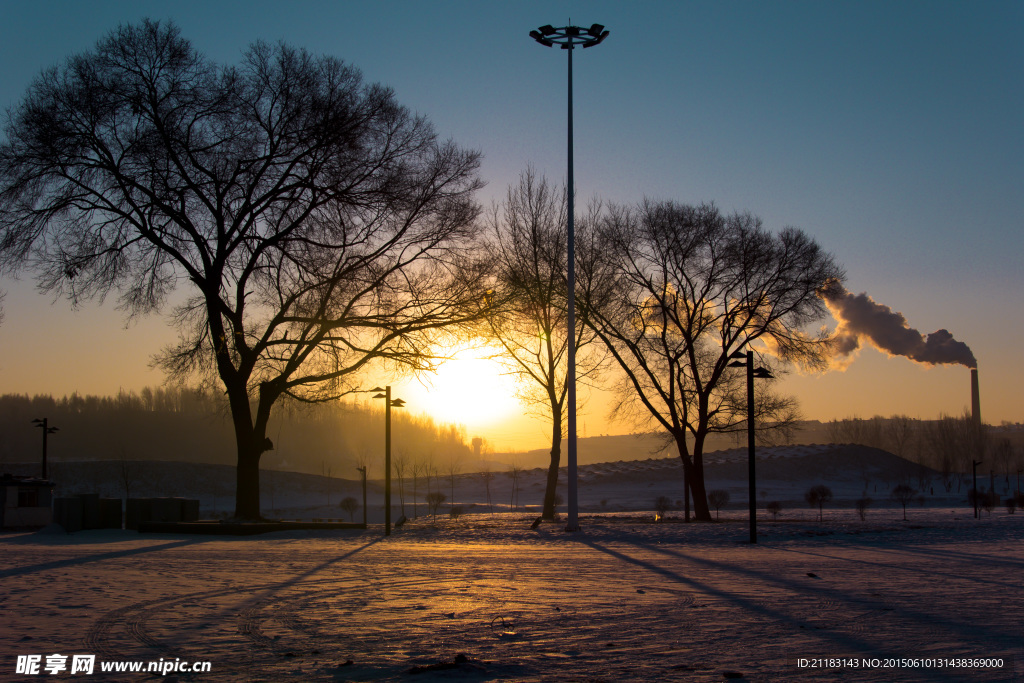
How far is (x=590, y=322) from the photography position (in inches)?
1211

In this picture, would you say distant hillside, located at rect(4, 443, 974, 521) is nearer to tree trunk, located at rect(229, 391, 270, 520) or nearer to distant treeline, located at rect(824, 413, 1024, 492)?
distant treeline, located at rect(824, 413, 1024, 492)

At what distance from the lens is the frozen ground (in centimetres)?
650

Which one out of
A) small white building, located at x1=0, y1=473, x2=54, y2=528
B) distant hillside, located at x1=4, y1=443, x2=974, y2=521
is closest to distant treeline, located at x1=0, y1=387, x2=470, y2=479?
distant hillside, located at x1=4, y1=443, x2=974, y2=521

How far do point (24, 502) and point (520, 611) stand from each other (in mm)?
27217

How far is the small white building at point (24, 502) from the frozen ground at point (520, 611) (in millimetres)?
13121

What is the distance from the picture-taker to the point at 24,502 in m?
28.7

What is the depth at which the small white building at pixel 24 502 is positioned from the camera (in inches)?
1106

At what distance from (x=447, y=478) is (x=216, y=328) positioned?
87842 mm

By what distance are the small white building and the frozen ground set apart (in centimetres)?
1312

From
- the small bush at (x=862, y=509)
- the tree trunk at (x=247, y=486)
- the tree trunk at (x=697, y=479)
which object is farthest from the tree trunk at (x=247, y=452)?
the small bush at (x=862, y=509)

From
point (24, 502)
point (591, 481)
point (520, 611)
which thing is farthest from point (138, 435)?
point (520, 611)

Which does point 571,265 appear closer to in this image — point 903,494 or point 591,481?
point 903,494

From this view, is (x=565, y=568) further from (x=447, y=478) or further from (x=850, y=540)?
(x=447, y=478)

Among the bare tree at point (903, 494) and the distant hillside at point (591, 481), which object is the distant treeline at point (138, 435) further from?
the bare tree at point (903, 494)
